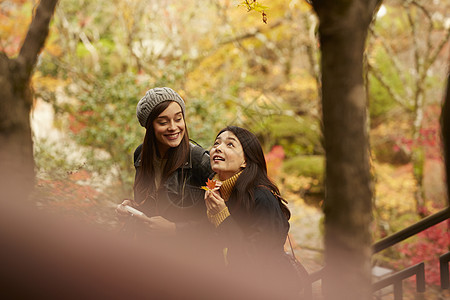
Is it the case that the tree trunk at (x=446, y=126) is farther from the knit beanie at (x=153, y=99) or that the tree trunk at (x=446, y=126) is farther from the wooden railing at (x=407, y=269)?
the knit beanie at (x=153, y=99)

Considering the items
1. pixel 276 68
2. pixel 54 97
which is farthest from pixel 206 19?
pixel 54 97

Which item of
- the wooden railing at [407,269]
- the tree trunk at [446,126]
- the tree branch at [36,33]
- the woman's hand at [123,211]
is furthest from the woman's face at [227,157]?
the tree branch at [36,33]

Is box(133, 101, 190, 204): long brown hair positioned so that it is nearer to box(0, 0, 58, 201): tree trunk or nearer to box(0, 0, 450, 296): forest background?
box(0, 0, 58, 201): tree trunk

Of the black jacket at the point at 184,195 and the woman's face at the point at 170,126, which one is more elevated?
the woman's face at the point at 170,126

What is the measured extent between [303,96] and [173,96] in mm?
13884

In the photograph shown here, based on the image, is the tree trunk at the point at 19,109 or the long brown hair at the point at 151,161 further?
the tree trunk at the point at 19,109

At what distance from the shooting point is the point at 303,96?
1587 cm

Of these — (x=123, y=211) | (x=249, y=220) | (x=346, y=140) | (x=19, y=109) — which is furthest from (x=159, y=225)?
(x=19, y=109)

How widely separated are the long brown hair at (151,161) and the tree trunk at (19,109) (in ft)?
2.99

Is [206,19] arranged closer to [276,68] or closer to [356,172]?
[276,68]

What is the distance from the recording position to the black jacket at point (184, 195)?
255cm

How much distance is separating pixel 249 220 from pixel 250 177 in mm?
240

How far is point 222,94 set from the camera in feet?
37.9

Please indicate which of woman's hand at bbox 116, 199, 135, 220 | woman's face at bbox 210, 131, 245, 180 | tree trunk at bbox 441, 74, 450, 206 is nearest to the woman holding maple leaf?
woman's face at bbox 210, 131, 245, 180
